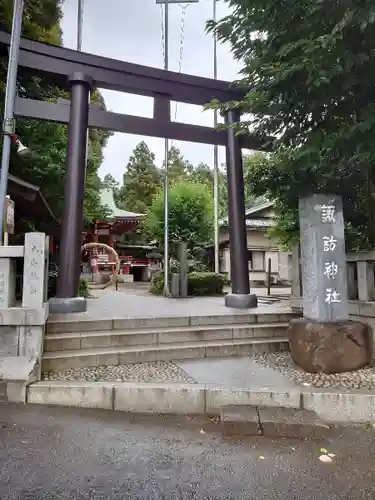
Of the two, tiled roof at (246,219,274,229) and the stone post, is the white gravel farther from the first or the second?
tiled roof at (246,219,274,229)

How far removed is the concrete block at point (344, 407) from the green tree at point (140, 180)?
1489 inches

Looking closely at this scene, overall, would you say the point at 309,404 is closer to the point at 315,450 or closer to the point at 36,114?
the point at 315,450

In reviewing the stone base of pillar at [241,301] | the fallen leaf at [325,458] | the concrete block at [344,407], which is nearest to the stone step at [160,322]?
the stone base of pillar at [241,301]

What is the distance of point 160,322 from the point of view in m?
6.46

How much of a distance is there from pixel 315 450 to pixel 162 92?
791 centimetres

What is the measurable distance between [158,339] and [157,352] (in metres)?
0.37

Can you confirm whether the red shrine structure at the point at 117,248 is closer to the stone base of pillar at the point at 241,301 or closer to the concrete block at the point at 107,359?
the stone base of pillar at the point at 241,301

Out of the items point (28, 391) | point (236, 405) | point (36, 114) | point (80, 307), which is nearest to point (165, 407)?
point (236, 405)

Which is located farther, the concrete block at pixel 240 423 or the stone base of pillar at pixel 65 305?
the stone base of pillar at pixel 65 305

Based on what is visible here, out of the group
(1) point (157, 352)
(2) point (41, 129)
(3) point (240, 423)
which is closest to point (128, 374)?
(1) point (157, 352)

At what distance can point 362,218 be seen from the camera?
618cm

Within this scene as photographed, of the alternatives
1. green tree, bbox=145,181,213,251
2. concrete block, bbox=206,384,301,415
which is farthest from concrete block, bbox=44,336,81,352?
green tree, bbox=145,181,213,251

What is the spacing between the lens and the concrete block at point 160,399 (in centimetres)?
412

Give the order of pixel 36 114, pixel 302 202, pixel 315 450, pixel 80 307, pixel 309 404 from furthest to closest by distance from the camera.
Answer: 1. pixel 36 114
2. pixel 80 307
3. pixel 302 202
4. pixel 309 404
5. pixel 315 450
